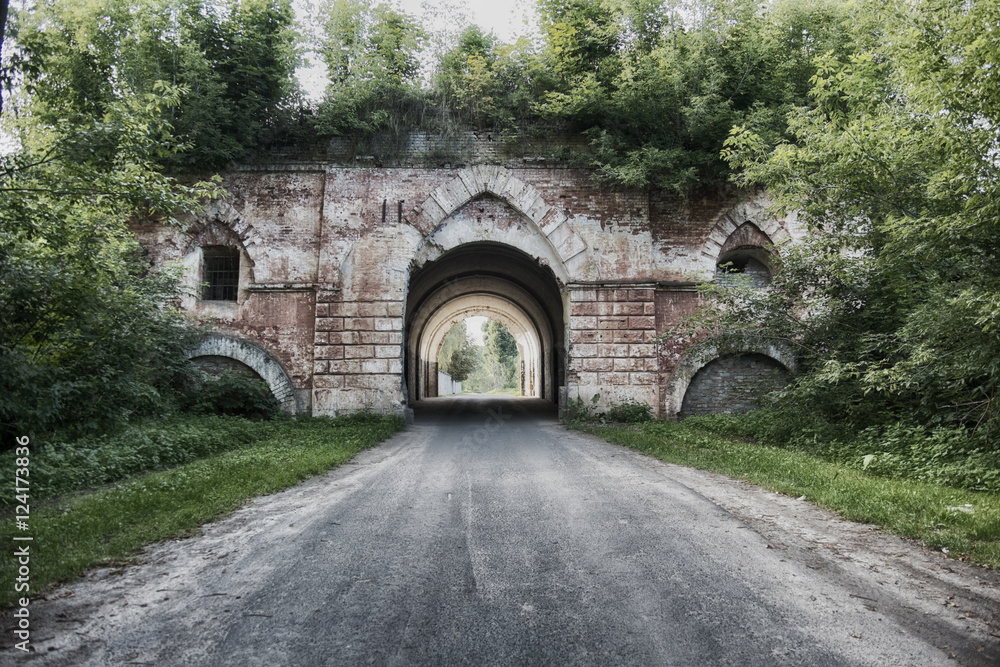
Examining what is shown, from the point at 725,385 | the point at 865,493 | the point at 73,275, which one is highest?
the point at 73,275

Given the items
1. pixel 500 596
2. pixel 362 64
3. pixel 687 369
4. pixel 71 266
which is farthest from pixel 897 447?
pixel 362 64

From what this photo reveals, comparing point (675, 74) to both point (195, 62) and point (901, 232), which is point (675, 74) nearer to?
point (901, 232)

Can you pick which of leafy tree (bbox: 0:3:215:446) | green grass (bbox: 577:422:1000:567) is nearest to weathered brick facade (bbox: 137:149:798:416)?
leafy tree (bbox: 0:3:215:446)

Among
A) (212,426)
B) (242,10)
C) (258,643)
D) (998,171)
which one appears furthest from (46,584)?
(242,10)

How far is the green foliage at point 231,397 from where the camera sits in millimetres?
11906

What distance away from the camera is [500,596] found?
130 inches

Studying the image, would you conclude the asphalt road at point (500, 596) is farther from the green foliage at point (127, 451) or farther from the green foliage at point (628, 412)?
the green foliage at point (628, 412)

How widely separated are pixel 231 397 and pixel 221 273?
3.66 meters

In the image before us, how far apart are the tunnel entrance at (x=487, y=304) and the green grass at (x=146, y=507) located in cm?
717

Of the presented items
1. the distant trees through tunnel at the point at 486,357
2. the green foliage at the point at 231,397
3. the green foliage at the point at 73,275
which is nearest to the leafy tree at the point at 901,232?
the green foliage at the point at 73,275

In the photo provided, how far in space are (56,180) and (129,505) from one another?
3.97 m

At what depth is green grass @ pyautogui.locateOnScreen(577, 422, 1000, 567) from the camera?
4.30 m

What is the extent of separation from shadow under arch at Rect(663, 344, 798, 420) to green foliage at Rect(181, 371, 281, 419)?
914 centimetres

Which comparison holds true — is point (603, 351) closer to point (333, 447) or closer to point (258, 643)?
point (333, 447)
